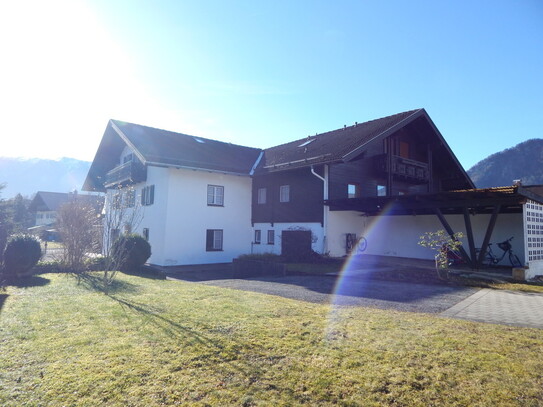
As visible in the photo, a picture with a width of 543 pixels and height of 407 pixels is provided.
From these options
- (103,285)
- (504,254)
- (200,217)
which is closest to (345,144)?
(200,217)

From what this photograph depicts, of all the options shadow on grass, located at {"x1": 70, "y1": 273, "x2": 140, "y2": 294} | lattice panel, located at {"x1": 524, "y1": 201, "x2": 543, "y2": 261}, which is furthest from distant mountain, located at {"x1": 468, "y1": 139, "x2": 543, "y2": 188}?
shadow on grass, located at {"x1": 70, "y1": 273, "x2": 140, "y2": 294}

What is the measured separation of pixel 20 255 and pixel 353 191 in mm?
15040

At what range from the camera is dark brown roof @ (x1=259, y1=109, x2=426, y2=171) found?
1700cm

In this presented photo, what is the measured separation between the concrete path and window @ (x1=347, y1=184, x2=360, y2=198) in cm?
965

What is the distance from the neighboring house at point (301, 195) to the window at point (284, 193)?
2.3 inches

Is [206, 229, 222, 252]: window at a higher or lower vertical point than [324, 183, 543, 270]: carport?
lower

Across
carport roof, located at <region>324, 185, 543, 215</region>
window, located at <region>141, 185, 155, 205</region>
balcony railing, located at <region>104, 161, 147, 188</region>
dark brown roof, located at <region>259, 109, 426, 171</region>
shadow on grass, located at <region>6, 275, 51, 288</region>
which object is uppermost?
dark brown roof, located at <region>259, 109, 426, 171</region>

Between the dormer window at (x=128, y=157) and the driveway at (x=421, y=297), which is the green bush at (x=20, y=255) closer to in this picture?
the driveway at (x=421, y=297)

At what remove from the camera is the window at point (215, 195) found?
20156 mm

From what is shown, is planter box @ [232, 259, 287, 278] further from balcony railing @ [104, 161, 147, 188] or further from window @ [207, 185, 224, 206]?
balcony railing @ [104, 161, 147, 188]

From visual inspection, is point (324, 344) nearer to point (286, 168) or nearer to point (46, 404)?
point (46, 404)

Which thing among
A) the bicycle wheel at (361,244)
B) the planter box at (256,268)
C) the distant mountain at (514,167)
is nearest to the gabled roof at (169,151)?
the planter box at (256,268)

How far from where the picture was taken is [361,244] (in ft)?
62.6

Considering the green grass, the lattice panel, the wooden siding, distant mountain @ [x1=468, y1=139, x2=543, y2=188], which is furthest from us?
distant mountain @ [x1=468, y1=139, x2=543, y2=188]
